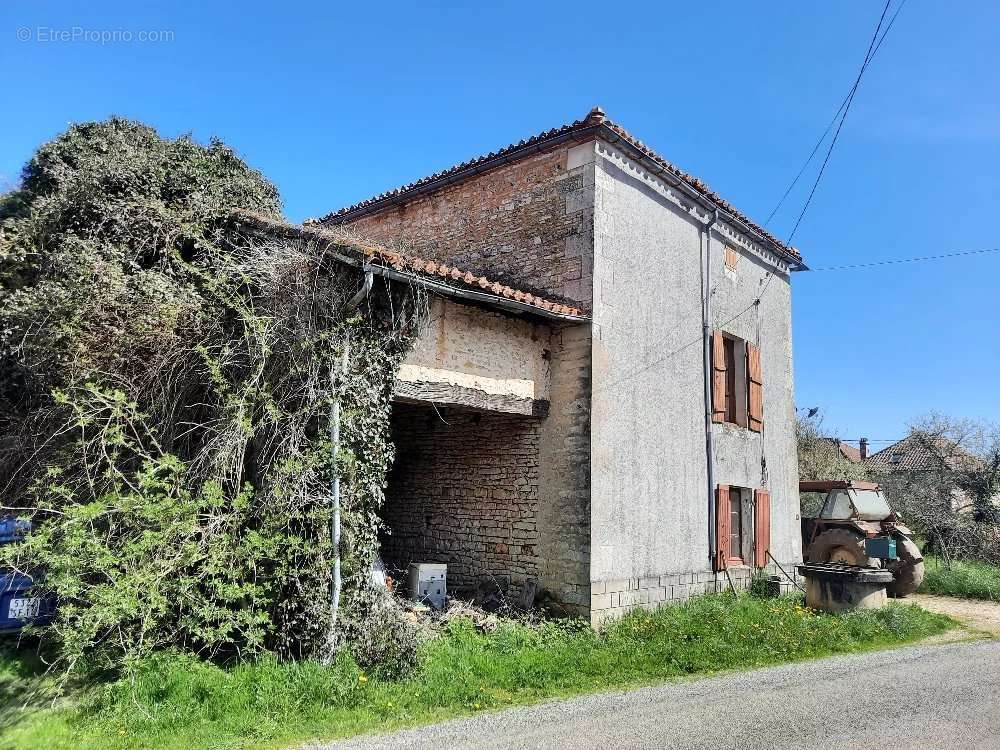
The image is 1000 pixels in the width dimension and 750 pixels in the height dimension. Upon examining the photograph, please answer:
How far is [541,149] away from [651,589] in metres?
6.24

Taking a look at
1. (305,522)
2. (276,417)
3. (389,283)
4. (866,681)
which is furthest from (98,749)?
(866,681)

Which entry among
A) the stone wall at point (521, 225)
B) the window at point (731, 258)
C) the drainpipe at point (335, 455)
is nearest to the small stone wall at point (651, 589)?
the drainpipe at point (335, 455)

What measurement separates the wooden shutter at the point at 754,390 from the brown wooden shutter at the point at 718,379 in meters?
0.87

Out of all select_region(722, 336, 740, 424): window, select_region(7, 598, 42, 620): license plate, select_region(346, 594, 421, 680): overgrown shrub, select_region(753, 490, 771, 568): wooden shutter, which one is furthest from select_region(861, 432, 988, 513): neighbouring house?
select_region(7, 598, 42, 620): license plate

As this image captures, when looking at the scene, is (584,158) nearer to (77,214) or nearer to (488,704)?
(77,214)

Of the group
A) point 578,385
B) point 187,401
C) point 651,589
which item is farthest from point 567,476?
point 187,401

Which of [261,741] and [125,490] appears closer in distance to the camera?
[261,741]

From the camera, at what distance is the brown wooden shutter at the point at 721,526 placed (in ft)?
33.2

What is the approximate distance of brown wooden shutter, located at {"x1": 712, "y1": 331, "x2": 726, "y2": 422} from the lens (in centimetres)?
1055

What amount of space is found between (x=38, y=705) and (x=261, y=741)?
6.61 feet

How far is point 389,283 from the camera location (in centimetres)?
663

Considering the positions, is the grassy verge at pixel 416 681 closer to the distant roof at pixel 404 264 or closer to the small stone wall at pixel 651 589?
the small stone wall at pixel 651 589

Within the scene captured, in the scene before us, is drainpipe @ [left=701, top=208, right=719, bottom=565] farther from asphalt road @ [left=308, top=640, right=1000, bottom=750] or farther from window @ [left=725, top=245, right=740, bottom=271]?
asphalt road @ [left=308, top=640, right=1000, bottom=750]

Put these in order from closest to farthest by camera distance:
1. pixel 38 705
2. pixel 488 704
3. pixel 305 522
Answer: pixel 38 705 → pixel 488 704 → pixel 305 522
